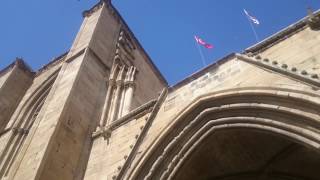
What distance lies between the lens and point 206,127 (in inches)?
246

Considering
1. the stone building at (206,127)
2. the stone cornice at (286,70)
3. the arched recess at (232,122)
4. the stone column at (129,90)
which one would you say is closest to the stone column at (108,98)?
the stone building at (206,127)

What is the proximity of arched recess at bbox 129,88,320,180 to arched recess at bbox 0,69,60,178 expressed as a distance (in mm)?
3434

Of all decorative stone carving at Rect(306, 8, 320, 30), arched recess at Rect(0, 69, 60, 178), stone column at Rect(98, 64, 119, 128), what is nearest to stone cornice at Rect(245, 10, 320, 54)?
decorative stone carving at Rect(306, 8, 320, 30)

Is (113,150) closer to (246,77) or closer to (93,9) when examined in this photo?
(246,77)

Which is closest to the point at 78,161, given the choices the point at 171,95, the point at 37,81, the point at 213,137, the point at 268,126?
the point at 171,95

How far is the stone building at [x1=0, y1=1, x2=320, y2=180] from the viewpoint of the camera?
17.9ft

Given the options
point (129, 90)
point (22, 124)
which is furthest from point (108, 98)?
point (22, 124)

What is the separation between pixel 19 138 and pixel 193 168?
5.19 meters

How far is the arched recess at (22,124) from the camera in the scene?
9133 mm

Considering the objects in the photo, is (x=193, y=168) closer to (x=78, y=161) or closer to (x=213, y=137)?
(x=213, y=137)

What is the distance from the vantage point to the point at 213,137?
631 cm

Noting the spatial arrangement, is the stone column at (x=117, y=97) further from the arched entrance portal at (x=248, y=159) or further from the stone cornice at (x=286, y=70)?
the stone cornice at (x=286, y=70)

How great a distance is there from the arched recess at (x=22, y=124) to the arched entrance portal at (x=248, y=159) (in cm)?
379

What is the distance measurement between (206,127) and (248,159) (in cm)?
106
